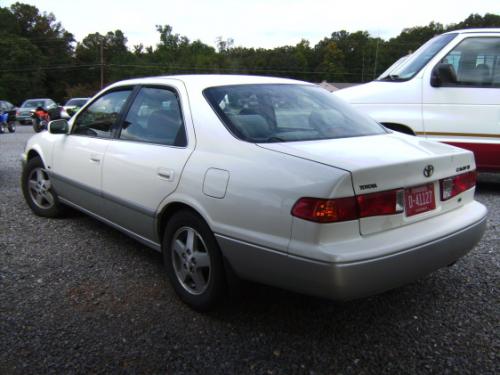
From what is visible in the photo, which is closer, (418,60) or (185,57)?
(418,60)

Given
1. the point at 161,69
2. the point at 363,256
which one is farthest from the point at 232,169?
the point at 161,69

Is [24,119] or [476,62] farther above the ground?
[24,119]

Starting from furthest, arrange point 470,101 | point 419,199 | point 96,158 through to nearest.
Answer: point 470,101
point 96,158
point 419,199

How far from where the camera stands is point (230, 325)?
275 cm

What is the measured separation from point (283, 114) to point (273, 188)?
91 centimetres

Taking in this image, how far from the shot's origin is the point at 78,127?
4.27 metres

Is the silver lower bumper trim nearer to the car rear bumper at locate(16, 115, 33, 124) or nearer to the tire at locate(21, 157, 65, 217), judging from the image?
the tire at locate(21, 157, 65, 217)

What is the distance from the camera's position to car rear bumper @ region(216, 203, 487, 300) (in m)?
2.20

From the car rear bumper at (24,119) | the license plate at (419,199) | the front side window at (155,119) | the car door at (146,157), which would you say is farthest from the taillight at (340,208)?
the car rear bumper at (24,119)

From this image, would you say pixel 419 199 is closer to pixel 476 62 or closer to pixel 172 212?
pixel 172 212

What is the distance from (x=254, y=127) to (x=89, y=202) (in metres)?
1.85

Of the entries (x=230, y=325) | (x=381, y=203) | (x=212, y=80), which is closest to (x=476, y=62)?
(x=212, y=80)

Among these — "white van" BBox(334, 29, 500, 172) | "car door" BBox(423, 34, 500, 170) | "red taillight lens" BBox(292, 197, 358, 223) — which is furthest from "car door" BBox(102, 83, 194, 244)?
"car door" BBox(423, 34, 500, 170)

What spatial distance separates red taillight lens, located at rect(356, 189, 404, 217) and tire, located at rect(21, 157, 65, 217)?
11.3 feet
